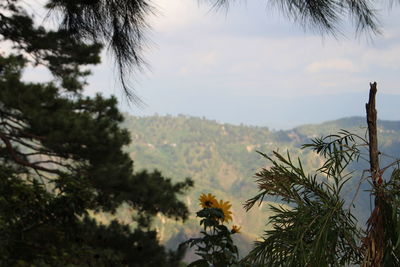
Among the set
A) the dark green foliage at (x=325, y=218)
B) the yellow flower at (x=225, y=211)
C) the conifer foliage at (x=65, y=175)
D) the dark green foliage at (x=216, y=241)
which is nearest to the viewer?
the dark green foliage at (x=325, y=218)

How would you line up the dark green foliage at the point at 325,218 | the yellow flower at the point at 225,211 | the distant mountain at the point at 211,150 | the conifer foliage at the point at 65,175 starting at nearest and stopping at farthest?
1. the dark green foliage at the point at 325,218
2. the yellow flower at the point at 225,211
3. the conifer foliage at the point at 65,175
4. the distant mountain at the point at 211,150

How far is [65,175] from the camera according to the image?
491 cm

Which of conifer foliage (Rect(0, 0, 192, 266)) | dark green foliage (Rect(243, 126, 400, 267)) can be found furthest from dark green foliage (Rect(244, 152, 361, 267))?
conifer foliage (Rect(0, 0, 192, 266))

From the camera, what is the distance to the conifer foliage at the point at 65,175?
4.62 m

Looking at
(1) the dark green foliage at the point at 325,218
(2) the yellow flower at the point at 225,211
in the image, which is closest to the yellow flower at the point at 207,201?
(2) the yellow flower at the point at 225,211

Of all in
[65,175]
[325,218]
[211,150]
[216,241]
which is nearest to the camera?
[325,218]

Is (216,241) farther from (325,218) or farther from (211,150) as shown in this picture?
(211,150)

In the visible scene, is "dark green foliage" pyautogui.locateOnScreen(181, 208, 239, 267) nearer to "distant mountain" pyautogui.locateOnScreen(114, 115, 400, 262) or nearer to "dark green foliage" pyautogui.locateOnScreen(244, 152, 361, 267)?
"dark green foliage" pyautogui.locateOnScreen(244, 152, 361, 267)

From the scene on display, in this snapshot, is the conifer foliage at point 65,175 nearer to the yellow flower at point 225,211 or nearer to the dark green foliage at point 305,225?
the yellow flower at point 225,211

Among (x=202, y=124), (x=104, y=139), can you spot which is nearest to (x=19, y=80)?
(x=104, y=139)

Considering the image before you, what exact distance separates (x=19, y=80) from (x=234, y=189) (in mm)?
149585

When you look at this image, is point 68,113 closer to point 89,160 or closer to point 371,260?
point 89,160

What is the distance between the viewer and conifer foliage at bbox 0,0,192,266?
462cm

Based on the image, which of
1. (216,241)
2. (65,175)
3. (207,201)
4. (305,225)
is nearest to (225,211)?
(207,201)
